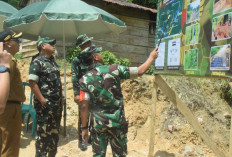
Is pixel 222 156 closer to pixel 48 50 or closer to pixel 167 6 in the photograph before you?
pixel 167 6

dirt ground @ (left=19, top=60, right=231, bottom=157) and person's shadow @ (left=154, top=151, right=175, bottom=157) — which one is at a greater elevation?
dirt ground @ (left=19, top=60, right=231, bottom=157)

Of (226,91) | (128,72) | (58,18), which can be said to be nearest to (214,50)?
(128,72)

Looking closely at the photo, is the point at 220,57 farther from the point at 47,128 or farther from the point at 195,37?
the point at 47,128

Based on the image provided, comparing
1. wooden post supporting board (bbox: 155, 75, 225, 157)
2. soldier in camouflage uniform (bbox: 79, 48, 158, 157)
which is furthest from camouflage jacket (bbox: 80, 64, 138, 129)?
wooden post supporting board (bbox: 155, 75, 225, 157)

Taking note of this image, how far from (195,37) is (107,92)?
1477 millimetres

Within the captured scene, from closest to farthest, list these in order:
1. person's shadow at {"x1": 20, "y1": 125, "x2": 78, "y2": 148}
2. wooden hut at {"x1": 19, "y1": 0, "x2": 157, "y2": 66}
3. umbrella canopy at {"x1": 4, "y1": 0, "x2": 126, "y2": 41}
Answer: umbrella canopy at {"x1": 4, "y1": 0, "x2": 126, "y2": 41} < person's shadow at {"x1": 20, "y1": 125, "x2": 78, "y2": 148} < wooden hut at {"x1": 19, "y1": 0, "x2": 157, "y2": 66}

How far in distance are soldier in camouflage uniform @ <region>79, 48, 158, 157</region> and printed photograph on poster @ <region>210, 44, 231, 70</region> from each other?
2.68ft

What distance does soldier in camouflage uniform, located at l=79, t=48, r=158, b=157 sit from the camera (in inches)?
104

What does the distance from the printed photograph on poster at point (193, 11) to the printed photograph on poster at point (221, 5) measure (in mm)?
316

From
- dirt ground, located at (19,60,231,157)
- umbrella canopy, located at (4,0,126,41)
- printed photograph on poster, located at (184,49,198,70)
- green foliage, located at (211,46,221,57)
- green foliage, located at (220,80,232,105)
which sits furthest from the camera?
green foliage, located at (220,80,232,105)

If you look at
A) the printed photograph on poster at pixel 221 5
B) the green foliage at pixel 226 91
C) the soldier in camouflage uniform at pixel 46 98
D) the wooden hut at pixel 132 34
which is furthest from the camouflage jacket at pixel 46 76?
the wooden hut at pixel 132 34

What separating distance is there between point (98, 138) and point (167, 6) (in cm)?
243

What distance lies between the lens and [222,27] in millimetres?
2836

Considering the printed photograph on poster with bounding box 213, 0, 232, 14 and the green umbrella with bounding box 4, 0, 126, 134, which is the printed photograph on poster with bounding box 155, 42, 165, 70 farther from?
the printed photograph on poster with bounding box 213, 0, 232, 14
